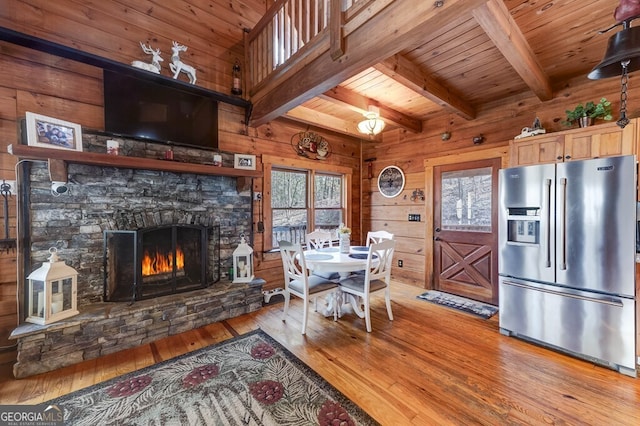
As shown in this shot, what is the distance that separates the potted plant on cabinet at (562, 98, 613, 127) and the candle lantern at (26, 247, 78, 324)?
198 inches

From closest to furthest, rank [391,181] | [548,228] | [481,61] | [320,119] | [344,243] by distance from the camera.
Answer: [548,228], [481,61], [344,243], [320,119], [391,181]

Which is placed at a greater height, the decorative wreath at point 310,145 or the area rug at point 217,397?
the decorative wreath at point 310,145

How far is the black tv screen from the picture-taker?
2543 mm

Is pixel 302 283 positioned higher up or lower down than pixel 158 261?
lower down

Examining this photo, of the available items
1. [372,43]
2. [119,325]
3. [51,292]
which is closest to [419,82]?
[372,43]

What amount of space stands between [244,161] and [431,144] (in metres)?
Result: 2.93

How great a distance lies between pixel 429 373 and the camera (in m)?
2.06

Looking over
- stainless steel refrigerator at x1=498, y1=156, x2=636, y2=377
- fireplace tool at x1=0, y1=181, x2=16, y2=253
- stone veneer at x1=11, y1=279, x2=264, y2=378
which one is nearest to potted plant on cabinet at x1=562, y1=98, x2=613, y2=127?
stainless steel refrigerator at x1=498, y1=156, x2=636, y2=377

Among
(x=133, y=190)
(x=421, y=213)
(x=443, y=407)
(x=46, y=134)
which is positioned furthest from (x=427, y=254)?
(x=46, y=134)

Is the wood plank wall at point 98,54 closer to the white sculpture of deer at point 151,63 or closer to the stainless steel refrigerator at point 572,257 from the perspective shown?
the white sculpture of deer at point 151,63

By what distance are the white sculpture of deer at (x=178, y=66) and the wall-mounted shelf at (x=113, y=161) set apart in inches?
42.8

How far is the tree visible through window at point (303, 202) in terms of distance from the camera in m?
4.05

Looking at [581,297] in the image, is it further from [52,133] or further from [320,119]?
[52,133]

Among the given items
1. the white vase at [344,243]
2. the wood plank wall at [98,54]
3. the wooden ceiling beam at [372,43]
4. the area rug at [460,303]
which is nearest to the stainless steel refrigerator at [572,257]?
the area rug at [460,303]
